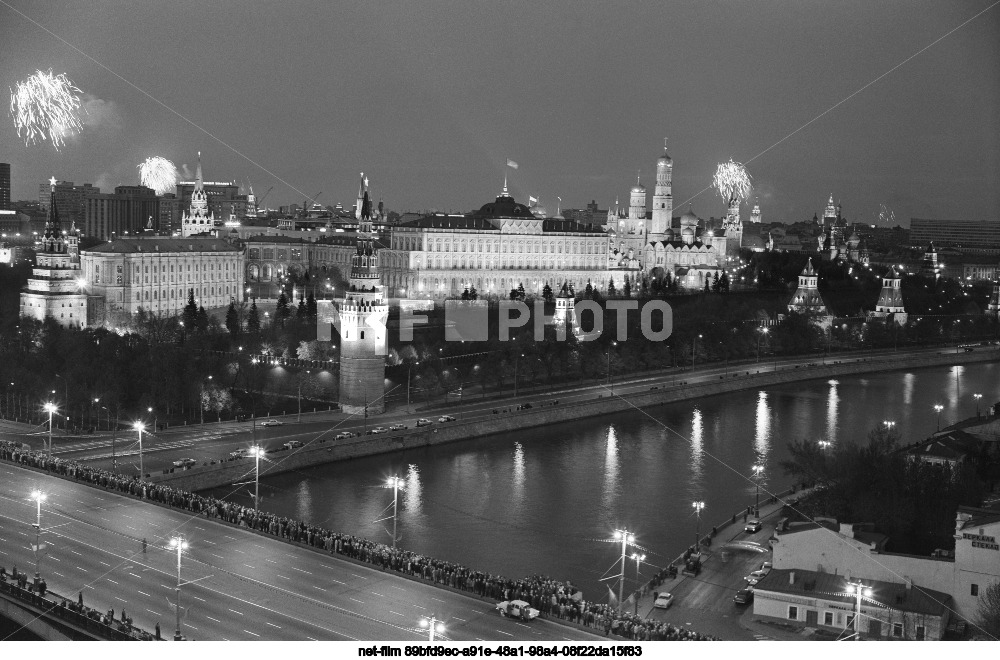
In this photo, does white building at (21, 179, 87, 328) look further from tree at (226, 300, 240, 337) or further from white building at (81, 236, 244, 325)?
tree at (226, 300, 240, 337)

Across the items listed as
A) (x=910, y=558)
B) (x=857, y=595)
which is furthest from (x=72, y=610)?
(x=910, y=558)

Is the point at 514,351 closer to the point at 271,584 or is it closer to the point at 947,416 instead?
the point at 947,416

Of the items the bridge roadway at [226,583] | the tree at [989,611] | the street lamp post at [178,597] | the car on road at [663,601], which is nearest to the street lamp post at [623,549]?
the car on road at [663,601]

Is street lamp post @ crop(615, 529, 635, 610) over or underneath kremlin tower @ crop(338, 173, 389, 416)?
underneath

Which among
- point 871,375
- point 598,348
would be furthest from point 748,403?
point 871,375

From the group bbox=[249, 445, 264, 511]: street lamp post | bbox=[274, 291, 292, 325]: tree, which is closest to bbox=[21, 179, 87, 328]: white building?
bbox=[274, 291, 292, 325]: tree


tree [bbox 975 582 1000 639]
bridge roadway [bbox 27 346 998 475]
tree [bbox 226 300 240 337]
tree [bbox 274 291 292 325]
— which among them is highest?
tree [bbox 274 291 292 325]

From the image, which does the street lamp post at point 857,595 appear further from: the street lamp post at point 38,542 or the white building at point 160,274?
the white building at point 160,274
